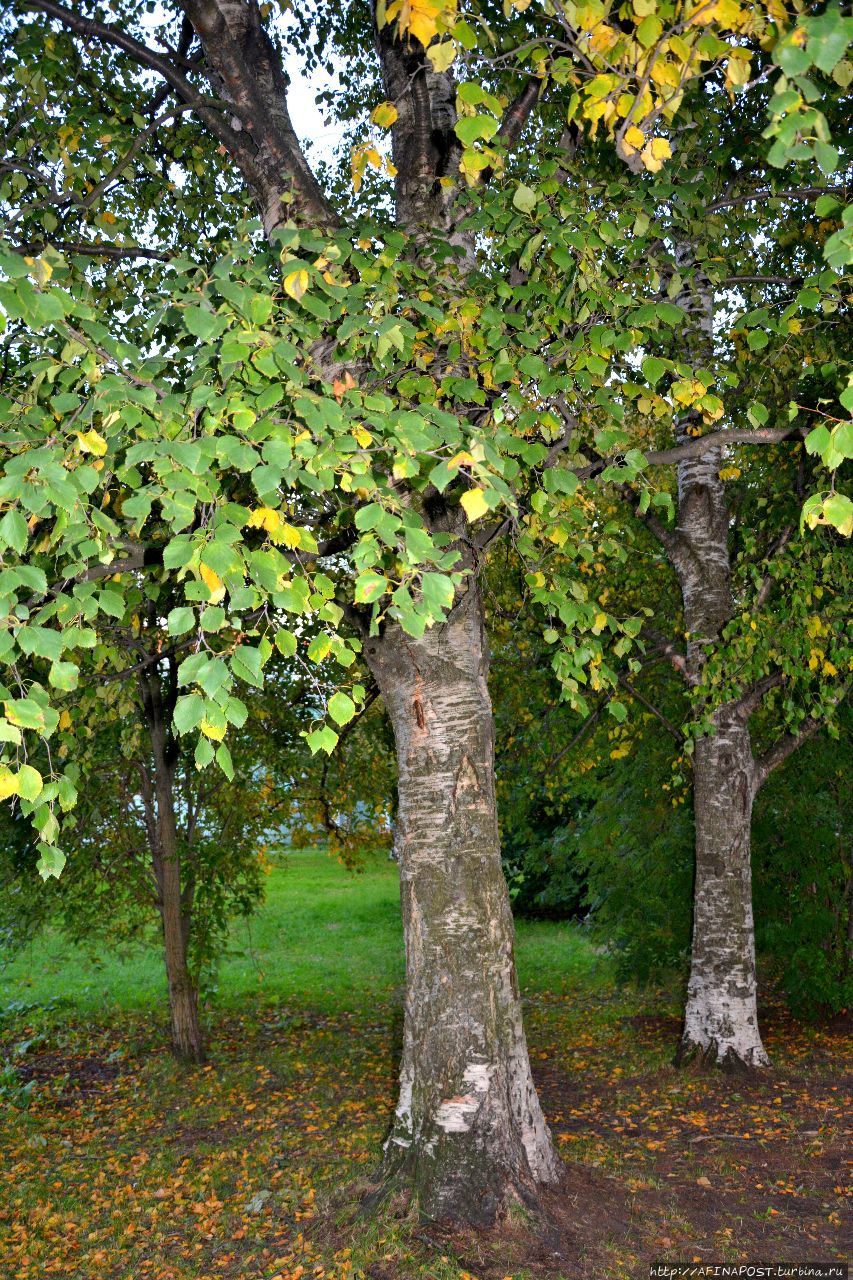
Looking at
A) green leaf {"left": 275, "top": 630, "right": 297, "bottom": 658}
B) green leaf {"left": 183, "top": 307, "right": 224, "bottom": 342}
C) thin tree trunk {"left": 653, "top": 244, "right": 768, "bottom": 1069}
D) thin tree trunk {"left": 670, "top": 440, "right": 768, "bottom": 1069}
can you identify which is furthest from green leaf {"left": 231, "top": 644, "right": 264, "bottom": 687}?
thin tree trunk {"left": 670, "top": 440, "right": 768, "bottom": 1069}

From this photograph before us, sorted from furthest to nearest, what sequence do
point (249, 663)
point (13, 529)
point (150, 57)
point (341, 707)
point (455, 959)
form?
point (150, 57)
point (455, 959)
point (341, 707)
point (249, 663)
point (13, 529)

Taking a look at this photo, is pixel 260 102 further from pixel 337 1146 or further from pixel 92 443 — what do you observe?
pixel 337 1146

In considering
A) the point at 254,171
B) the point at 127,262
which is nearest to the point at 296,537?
the point at 254,171

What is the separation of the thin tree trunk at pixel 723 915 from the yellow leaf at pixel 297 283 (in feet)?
18.6

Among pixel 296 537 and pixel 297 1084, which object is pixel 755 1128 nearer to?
pixel 297 1084

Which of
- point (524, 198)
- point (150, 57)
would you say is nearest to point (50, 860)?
point (524, 198)

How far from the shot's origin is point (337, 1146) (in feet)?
20.2

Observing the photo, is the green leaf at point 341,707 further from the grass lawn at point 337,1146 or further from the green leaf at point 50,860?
the grass lawn at point 337,1146

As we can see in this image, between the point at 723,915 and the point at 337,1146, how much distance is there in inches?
135

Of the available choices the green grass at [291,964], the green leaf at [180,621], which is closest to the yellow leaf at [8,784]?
the green leaf at [180,621]

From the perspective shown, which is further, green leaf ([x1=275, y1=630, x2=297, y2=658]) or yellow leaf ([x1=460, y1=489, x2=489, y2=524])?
green leaf ([x1=275, y1=630, x2=297, y2=658])

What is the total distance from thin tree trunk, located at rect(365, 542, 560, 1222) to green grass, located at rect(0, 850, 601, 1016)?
5700 mm

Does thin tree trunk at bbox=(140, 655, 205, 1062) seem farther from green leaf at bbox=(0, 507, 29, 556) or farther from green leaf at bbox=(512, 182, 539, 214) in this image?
green leaf at bbox=(0, 507, 29, 556)

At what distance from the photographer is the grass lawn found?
4.62 m
